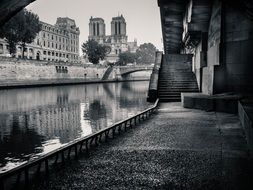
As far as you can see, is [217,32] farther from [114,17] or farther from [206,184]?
[114,17]

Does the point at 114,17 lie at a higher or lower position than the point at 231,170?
higher

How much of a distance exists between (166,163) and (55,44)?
9259 centimetres

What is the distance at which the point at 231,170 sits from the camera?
543cm

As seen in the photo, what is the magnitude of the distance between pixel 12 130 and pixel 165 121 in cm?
673

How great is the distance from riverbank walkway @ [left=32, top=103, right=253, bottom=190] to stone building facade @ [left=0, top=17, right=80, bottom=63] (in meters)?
67.7

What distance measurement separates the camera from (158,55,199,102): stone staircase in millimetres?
19302

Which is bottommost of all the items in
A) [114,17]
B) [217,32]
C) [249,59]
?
[249,59]

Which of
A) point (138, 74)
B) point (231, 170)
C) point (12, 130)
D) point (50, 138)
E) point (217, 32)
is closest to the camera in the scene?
point (231, 170)

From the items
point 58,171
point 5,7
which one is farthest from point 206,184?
point 5,7

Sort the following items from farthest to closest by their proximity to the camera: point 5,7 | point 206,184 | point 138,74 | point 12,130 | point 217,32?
point 138,74
point 217,32
point 12,130
point 206,184
point 5,7

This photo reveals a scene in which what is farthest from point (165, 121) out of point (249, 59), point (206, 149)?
point (249, 59)

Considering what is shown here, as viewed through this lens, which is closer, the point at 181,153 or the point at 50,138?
the point at 181,153

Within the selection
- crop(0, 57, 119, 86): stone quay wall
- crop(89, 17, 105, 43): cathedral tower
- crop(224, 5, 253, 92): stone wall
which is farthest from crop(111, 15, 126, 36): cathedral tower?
crop(224, 5, 253, 92): stone wall

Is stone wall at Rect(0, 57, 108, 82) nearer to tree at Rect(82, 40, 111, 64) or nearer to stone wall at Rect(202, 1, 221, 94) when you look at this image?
tree at Rect(82, 40, 111, 64)
